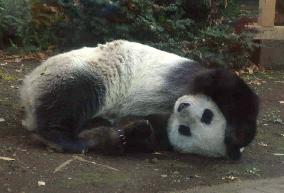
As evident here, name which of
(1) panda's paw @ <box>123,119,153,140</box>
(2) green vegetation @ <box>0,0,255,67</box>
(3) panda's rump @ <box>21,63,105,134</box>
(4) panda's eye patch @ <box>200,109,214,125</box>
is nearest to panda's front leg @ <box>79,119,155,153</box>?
(1) panda's paw @ <box>123,119,153,140</box>

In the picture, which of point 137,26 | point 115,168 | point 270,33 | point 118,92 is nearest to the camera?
point 115,168


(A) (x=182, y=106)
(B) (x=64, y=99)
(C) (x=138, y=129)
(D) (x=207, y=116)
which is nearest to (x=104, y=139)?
(C) (x=138, y=129)

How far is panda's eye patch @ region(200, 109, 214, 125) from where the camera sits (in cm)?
521

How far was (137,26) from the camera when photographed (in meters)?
9.07

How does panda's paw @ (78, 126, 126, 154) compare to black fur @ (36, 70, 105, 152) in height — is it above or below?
below

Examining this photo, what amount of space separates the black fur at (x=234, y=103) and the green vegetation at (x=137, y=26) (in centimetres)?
375

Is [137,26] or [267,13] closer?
[137,26]

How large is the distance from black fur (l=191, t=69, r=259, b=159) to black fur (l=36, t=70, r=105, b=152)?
1.02m

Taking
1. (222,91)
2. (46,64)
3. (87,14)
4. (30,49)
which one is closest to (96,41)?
(87,14)

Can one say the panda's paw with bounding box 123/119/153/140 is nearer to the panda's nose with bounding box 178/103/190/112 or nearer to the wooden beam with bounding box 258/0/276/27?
the panda's nose with bounding box 178/103/190/112

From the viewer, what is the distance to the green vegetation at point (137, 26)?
909cm

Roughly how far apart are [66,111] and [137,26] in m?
4.05

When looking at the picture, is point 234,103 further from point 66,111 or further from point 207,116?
point 66,111

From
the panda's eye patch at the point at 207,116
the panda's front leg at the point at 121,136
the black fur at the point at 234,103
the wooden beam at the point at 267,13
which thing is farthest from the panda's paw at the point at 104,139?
the wooden beam at the point at 267,13
